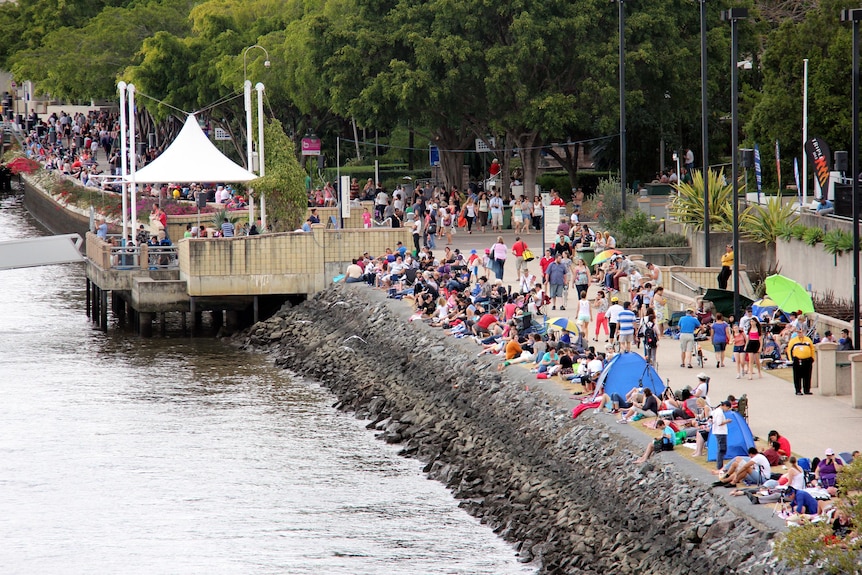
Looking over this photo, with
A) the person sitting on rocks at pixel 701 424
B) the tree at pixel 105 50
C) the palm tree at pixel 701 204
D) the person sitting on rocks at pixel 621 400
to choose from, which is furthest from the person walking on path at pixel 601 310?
the tree at pixel 105 50

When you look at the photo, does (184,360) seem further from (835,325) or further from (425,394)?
(835,325)

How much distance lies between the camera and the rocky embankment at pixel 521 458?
20.0 m

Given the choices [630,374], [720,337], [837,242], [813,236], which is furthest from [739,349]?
[813,236]

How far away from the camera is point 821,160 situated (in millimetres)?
40906

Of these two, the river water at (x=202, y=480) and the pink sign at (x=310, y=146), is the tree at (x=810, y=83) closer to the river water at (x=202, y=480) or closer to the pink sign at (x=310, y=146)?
the river water at (x=202, y=480)

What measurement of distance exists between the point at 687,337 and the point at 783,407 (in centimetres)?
375

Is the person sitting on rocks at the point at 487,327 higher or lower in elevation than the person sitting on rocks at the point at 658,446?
higher

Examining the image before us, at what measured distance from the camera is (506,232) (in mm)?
53281

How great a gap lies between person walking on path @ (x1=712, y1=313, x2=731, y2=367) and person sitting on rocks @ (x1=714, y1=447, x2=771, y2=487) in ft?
27.5

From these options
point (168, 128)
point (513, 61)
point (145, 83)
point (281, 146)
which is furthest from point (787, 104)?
point (168, 128)

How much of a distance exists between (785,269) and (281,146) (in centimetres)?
1731

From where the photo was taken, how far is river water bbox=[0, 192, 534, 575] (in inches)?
943

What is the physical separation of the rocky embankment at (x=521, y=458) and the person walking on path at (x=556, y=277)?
2931 millimetres

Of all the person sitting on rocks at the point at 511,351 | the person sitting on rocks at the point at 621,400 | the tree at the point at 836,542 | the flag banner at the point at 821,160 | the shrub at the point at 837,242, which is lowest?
the tree at the point at 836,542
